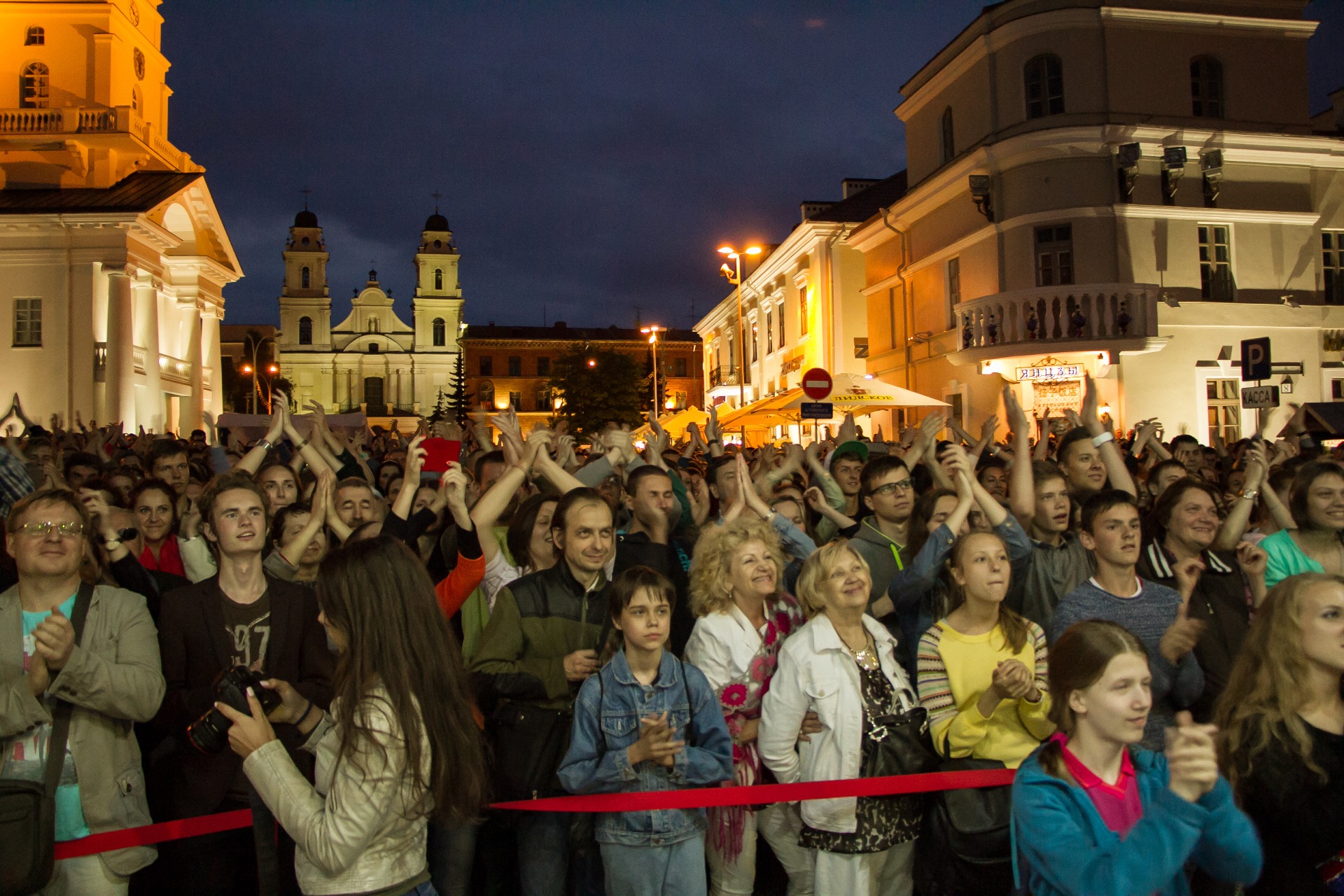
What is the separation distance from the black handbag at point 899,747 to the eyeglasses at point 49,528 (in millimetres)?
Answer: 3147

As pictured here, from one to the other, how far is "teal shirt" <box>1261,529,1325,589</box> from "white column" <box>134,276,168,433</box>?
3282 cm

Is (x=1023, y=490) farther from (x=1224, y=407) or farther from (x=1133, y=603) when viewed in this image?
(x=1224, y=407)

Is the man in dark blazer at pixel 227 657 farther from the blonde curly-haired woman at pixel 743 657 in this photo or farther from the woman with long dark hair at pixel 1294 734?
the woman with long dark hair at pixel 1294 734

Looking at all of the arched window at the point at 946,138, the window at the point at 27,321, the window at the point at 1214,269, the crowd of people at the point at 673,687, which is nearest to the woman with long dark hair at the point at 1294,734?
the crowd of people at the point at 673,687

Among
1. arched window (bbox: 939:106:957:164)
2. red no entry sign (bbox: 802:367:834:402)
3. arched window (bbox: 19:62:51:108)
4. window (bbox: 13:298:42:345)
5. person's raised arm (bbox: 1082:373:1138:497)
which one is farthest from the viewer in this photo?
arched window (bbox: 19:62:51:108)

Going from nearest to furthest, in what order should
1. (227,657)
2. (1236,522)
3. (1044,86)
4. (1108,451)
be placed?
(227,657), (1236,522), (1108,451), (1044,86)

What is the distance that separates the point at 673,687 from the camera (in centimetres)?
372

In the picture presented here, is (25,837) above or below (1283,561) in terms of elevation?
below

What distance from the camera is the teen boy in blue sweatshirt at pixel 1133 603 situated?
4039 mm

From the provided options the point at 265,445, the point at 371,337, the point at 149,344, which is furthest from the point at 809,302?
the point at 371,337

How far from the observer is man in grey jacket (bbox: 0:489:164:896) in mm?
3258

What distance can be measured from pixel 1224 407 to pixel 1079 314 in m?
4.84

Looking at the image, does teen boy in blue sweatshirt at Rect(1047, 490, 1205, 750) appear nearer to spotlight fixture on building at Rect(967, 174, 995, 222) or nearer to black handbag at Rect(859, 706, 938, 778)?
black handbag at Rect(859, 706, 938, 778)

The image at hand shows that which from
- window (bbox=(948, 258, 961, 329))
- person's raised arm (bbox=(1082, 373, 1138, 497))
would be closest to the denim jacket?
person's raised arm (bbox=(1082, 373, 1138, 497))
